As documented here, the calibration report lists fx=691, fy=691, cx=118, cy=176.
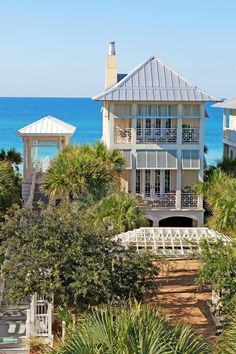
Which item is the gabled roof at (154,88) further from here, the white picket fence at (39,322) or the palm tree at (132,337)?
the palm tree at (132,337)

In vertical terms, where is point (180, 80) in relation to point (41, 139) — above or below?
above

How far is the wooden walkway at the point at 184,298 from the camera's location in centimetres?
1985

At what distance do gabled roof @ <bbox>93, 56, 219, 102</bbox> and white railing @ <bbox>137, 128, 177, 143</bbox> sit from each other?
188 cm

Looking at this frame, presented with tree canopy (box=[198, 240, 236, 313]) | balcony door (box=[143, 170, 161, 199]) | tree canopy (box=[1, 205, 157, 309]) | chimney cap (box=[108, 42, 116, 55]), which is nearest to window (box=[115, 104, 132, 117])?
balcony door (box=[143, 170, 161, 199])

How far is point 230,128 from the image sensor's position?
44.2 meters

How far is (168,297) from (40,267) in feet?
22.4

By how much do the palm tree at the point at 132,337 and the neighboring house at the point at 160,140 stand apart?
81.0 feet

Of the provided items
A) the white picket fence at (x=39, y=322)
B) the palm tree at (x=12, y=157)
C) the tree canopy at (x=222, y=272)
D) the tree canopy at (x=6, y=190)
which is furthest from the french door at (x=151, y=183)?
the white picket fence at (x=39, y=322)

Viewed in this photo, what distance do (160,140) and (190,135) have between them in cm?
161

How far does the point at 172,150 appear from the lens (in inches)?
1393

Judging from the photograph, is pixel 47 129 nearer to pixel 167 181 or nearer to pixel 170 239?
pixel 167 181

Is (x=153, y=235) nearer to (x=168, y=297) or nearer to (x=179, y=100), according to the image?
(x=168, y=297)

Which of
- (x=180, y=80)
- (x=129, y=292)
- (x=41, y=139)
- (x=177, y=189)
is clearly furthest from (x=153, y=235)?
(x=41, y=139)

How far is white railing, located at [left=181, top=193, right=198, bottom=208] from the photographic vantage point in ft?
117
